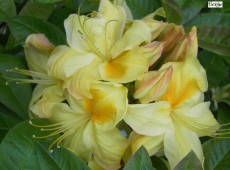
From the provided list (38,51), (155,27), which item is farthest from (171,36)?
(38,51)

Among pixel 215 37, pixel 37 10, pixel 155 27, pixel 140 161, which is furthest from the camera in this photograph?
pixel 37 10

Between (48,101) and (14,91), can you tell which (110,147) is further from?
(14,91)

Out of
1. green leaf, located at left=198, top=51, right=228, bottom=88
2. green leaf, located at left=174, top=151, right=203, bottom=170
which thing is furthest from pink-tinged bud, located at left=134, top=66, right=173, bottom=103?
green leaf, located at left=198, top=51, right=228, bottom=88

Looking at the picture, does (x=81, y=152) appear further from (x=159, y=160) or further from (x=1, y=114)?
(x=1, y=114)

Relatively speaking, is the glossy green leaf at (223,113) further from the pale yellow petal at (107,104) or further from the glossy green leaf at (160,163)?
the pale yellow petal at (107,104)

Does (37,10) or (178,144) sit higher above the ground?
(37,10)
